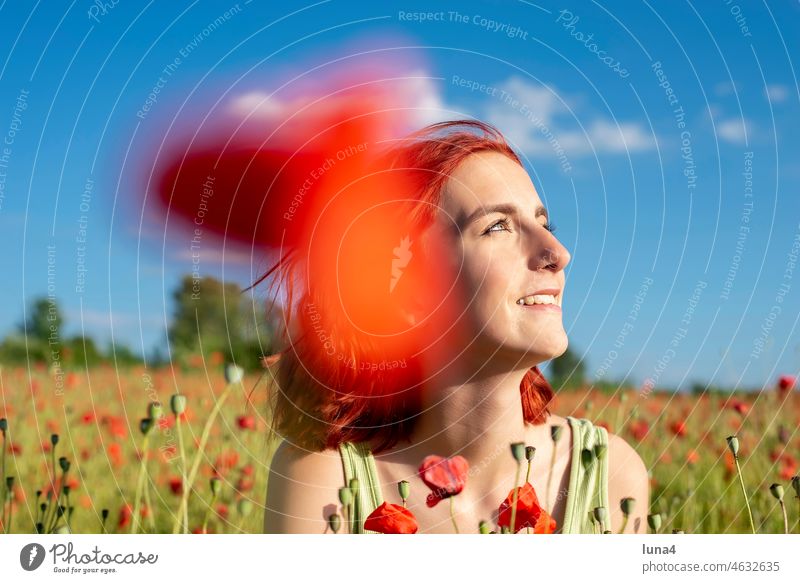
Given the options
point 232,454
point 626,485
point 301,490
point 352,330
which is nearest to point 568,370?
point 626,485

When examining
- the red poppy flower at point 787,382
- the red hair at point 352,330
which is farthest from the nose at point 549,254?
the red poppy flower at point 787,382

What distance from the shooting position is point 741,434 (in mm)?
2326

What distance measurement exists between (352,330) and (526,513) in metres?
0.51

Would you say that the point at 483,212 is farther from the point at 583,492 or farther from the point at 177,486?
the point at 177,486

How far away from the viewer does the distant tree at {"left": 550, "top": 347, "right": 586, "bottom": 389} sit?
188 cm

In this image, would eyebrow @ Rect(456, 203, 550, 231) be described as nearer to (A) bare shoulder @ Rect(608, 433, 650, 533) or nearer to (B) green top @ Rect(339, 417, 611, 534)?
(B) green top @ Rect(339, 417, 611, 534)

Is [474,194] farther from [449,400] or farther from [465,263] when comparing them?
[449,400]

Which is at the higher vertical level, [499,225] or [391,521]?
[499,225]

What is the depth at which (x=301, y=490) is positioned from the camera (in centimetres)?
153

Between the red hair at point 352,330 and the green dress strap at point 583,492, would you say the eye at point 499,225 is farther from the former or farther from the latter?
the green dress strap at point 583,492

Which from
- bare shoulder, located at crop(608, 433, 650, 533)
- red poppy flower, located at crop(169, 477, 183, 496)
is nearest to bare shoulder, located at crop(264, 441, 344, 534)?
red poppy flower, located at crop(169, 477, 183, 496)

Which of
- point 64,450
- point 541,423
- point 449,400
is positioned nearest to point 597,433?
point 541,423

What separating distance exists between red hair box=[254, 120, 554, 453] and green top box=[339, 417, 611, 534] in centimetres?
4
